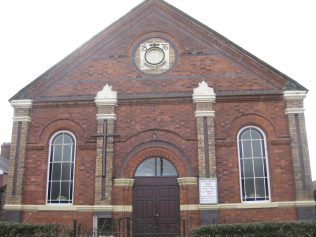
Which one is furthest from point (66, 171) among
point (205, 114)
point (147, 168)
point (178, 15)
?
point (178, 15)

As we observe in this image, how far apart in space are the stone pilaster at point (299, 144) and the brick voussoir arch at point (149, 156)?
3.83 metres

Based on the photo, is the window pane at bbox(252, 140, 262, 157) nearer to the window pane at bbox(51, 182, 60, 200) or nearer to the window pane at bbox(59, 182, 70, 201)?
the window pane at bbox(59, 182, 70, 201)

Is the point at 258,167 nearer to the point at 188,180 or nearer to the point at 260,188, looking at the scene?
the point at 260,188

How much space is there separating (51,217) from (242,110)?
7.84m

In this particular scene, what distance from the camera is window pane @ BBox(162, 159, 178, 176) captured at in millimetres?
13734

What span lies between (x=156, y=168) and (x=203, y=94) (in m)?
3.19

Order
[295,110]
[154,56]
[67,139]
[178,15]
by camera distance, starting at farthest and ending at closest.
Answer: [178,15] < [154,56] < [67,139] < [295,110]

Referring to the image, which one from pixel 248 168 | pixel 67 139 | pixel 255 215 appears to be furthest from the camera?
pixel 67 139

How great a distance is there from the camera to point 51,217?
44.4 ft

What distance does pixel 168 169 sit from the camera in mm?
13797

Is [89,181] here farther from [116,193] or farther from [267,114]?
[267,114]

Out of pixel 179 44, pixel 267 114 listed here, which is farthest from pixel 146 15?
pixel 267 114

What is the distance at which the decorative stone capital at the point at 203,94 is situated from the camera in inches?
550

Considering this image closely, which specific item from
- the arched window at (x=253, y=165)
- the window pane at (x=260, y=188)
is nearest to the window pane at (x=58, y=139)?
the arched window at (x=253, y=165)
